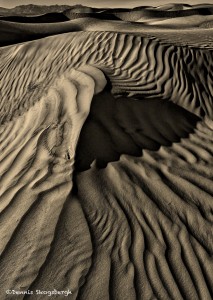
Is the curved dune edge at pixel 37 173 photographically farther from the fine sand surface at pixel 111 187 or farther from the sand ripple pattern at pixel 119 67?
the sand ripple pattern at pixel 119 67

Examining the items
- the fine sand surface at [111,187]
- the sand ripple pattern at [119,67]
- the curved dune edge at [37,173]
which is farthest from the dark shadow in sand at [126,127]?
the sand ripple pattern at [119,67]

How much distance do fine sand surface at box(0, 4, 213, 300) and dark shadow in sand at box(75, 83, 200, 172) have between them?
1cm

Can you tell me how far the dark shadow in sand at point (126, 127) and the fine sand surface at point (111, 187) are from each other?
14 millimetres

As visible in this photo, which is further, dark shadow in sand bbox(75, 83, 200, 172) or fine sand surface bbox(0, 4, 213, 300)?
dark shadow in sand bbox(75, 83, 200, 172)

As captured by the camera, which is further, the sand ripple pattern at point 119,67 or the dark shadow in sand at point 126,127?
the sand ripple pattern at point 119,67

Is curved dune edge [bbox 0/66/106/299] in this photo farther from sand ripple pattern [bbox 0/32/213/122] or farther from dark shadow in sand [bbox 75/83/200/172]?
sand ripple pattern [bbox 0/32/213/122]

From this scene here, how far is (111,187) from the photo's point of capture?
3.01m

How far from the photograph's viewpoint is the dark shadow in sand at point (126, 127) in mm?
3372

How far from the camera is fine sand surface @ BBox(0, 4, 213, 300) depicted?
230cm

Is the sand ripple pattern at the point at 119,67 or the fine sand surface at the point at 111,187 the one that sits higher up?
the sand ripple pattern at the point at 119,67

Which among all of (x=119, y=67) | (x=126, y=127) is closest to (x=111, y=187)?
(x=126, y=127)

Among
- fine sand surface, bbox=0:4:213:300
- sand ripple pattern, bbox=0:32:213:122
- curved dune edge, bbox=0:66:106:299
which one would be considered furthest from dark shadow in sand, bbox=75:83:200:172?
sand ripple pattern, bbox=0:32:213:122

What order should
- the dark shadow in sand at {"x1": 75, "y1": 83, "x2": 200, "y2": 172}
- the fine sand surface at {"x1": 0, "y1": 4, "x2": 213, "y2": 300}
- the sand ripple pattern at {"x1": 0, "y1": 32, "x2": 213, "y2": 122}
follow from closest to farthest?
the fine sand surface at {"x1": 0, "y1": 4, "x2": 213, "y2": 300} → the dark shadow in sand at {"x1": 75, "y1": 83, "x2": 200, "y2": 172} → the sand ripple pattern at {"x1": 0, "y1": 32, "x2": 213, "y2": 122}

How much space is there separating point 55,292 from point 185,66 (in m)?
4.83
